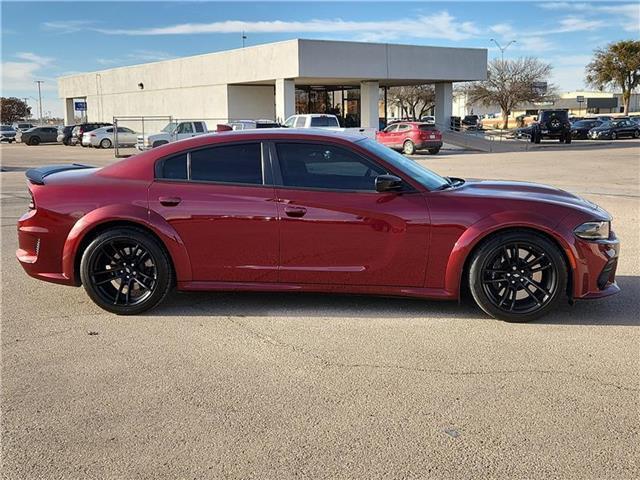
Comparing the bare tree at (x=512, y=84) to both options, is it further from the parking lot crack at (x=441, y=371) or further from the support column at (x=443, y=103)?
the parking lot crack at (x=441, y=371)

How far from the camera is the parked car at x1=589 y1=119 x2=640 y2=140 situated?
152 ft

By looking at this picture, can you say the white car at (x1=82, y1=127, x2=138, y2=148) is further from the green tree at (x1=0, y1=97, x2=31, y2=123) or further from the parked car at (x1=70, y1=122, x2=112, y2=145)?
the green tree at (x1=0, y1=97, x2=31, y2=123)

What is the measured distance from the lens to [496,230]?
5035 mm

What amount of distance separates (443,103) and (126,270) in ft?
143

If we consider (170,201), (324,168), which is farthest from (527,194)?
(170,201)

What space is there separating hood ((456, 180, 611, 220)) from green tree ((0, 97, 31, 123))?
383ft

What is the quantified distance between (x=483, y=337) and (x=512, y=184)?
5.66 feet

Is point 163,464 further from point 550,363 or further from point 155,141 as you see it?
point 155,141

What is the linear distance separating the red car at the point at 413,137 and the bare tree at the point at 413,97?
46643mm

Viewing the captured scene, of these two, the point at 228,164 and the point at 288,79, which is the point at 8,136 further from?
the point at 228,164

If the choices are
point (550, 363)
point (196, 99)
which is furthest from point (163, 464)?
point (196, 99)

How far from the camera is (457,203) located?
512cm

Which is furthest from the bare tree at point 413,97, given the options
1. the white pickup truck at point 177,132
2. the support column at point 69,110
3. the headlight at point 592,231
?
the headlight at point 592,231

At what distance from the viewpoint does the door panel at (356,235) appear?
16.7 ft
